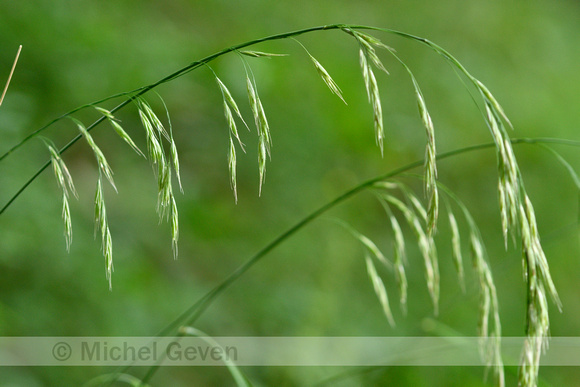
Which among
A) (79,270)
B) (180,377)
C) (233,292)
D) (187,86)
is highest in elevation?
(187,86)

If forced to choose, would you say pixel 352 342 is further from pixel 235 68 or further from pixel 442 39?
pixel 442 39

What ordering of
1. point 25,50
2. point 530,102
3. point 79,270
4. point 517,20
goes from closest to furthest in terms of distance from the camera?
1. point 79,270
2. point 25,50
3. point 530,102
4. point 517,20

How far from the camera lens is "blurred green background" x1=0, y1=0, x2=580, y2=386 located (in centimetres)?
195

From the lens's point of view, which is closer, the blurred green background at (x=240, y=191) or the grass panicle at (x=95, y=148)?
the grass panicle at (x=95, y=148)

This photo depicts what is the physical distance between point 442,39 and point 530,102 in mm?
746

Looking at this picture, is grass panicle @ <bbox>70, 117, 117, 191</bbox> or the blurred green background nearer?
grass panicle @ <bbox>70, 117, 117, 191</bbox>

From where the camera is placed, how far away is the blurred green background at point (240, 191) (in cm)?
195

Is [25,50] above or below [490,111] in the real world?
above

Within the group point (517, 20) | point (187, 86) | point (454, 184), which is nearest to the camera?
point (187, 86)

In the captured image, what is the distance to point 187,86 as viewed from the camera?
276 centimetres

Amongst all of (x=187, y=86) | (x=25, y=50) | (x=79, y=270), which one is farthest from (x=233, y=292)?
(x=25, y=50)

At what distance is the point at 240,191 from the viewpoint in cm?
276

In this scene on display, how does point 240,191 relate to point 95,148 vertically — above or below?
below

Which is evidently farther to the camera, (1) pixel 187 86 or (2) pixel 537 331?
(1) pixel 187 86
